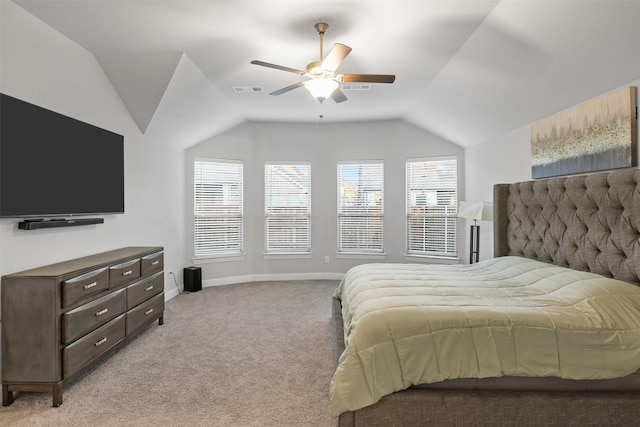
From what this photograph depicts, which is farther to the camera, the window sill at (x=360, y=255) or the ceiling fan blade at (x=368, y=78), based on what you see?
the window sill at (x=360, y=255)

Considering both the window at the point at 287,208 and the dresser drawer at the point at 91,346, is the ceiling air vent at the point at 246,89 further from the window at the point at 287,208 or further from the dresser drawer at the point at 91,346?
the dresser drawer at the point at 91,346

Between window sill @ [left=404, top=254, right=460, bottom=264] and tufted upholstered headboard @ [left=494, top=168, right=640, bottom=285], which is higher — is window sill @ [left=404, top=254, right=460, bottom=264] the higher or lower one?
the lower one

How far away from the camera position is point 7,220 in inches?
100

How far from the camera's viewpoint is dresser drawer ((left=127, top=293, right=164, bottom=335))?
335cm

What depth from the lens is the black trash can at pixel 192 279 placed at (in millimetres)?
5496

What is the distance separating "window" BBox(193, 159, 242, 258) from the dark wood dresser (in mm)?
2881

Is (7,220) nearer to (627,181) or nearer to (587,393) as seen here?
(587,393)

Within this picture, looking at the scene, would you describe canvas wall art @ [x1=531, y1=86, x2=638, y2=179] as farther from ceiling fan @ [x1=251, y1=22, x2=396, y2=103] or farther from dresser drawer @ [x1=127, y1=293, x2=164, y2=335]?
dresser drawer @ [x1=127, y1=293, x2=164, y2=335]

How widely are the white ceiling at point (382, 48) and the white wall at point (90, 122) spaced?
0.45 feet

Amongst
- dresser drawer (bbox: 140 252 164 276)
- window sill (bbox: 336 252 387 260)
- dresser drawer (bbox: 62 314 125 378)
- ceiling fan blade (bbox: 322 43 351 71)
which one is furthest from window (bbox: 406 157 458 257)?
dresser drawer (bbox: 62 314 125 378)

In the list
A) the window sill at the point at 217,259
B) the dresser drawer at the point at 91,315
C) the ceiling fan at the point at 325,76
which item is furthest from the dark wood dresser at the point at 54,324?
the window sill at the point at 217,259

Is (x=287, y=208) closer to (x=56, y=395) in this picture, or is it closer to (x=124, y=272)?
(x=124, y=272)

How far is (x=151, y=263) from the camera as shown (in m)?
3.75

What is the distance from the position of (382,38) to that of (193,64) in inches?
76.2
